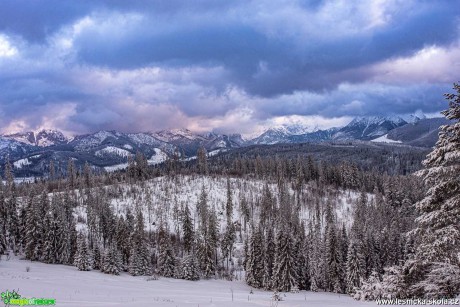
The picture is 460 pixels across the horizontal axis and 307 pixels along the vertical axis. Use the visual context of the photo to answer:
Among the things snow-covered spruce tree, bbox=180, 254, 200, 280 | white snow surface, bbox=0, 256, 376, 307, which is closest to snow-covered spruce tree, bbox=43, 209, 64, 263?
snow-covered spruce tree, bbox=180, 254, 200, 280

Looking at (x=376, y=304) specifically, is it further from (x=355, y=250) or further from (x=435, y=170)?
(x=355, y=250)

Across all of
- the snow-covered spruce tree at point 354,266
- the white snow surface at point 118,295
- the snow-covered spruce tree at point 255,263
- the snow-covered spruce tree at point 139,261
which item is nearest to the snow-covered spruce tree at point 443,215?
the white snow surface at point 118,295

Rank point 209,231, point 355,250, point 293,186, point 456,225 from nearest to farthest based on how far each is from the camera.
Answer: point 456,225, point 355,250, point 209,231, point 293,186

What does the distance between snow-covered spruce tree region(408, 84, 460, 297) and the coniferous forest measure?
0.17 feet

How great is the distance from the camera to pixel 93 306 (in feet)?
59.7

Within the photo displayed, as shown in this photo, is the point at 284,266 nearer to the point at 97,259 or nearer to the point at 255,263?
the point at 255,263

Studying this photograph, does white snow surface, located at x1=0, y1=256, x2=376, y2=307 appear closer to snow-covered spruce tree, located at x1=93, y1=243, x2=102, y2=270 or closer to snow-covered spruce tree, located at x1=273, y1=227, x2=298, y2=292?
snow-covered spruce tree, located at x1=273, y1=227, x2=298, y2=292

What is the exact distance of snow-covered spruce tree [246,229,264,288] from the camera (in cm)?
8325

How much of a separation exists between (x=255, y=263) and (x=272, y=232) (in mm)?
9811

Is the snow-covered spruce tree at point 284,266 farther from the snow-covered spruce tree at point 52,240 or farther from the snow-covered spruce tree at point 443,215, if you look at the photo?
the snow-covered spruce tree at point 443,215

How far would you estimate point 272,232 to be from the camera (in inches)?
3565

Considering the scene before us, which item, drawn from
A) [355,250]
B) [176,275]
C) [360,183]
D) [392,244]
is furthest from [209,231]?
[360,183]

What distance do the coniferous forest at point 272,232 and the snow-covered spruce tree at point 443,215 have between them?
0.17ft

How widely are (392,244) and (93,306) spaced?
289ft
